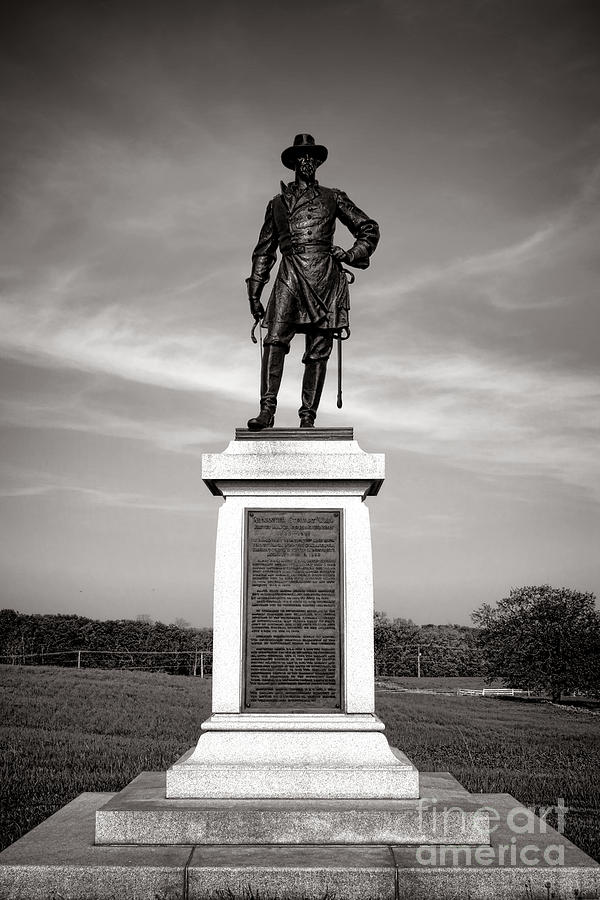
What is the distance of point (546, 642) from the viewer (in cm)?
2469

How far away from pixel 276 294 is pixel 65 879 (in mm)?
5362

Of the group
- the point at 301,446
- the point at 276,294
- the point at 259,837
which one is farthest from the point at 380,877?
the point at 276,294

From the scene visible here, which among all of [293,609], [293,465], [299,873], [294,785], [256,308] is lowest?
[299,873]

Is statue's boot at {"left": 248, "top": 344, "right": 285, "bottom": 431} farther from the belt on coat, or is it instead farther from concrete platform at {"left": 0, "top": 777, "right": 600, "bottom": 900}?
concrete platform at {"left": 0, "top": 777, "right": 600, "bottom": 900}

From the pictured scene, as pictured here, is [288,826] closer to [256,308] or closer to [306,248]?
[256,308]

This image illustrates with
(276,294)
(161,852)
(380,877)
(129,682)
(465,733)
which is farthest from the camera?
(129,682)

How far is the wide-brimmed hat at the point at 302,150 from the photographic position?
796 cm

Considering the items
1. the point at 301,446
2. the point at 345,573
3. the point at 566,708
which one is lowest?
the point at 566,708

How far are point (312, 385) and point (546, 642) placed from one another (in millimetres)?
19566

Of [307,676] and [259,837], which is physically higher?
[307,676]

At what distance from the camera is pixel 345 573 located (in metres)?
6.80

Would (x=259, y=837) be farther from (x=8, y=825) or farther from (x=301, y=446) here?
(x=301, y=446)

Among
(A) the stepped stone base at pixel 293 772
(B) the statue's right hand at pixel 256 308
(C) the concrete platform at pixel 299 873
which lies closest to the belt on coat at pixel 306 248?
(B) the statue's right hand at pixel 256 308

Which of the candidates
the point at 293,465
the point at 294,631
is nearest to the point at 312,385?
the point at 293,465
